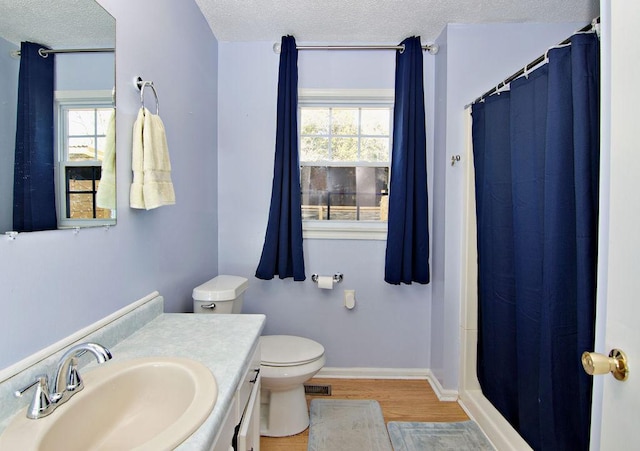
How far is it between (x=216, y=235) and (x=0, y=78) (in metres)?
1.57

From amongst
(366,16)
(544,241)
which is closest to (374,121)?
(366,16)

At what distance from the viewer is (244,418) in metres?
1.05

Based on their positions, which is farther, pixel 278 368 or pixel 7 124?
pixel 278 368

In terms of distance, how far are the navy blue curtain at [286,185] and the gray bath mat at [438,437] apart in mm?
1044

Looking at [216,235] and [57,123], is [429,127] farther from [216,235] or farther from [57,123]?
[57,123]

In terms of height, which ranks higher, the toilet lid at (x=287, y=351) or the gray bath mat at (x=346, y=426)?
the toilet lid at (x=287, y=351)

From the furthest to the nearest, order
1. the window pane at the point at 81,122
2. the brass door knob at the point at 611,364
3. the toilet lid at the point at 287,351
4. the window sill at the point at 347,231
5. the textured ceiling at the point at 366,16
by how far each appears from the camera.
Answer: the window sill at the point at 347,231 < the textured ceiling at the point at 366,16 < the toilet lid at the point at 287,351 < the window pane at the point at 81,122 < the brass door knob at the point at 611,364

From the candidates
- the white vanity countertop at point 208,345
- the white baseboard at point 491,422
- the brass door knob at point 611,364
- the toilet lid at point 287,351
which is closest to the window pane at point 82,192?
the white vanity countertop at point 208,345

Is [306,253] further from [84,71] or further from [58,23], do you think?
[58,23]

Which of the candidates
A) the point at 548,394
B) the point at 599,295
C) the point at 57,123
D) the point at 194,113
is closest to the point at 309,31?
the point at 194,113

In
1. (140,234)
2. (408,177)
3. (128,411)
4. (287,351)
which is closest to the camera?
(128,411)

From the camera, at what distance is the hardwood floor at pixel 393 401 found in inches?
65.4

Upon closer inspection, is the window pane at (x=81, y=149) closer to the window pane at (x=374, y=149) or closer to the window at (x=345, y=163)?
the window at (x=345, y=163)

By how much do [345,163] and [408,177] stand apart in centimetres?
47
